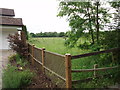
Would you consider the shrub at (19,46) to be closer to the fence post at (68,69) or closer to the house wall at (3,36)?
the fence post at (68,69)

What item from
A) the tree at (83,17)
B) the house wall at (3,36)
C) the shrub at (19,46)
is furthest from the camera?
the house wall at (3,36)

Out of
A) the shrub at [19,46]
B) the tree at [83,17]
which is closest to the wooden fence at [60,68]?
the tree at [83,17]

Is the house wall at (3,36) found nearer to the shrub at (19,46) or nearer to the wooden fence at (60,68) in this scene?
the shrub at (19,46)

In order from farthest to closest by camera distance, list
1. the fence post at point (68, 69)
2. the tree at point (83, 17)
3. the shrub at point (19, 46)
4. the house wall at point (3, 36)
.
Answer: the house wall at point (3, 36), the shrub at point (19, 46), the tree at point (83, 17), the fence post at point (68, 69)

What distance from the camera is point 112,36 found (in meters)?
3.99

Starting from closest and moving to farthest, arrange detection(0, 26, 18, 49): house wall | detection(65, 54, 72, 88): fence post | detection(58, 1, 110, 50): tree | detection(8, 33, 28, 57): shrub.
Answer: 1. detection(65, 54, 72, 88): fence post
2. detection(58, 1, 110, 50): tree
3. detection(8, 33, 28, 57): shrub
4. detection(0, 26, 18, 49): house wall

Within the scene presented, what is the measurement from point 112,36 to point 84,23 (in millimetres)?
2975

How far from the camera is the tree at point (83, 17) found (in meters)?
6.55

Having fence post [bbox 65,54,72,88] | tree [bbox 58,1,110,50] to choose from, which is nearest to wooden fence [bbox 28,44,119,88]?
fence post [bbox 65,54,72,88]

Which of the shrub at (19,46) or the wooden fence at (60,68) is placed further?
the shrub at (19,46)

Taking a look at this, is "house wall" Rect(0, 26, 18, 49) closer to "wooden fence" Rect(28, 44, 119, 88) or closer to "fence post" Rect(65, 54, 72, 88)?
"wooden fence" Rect(28, 44, 119, 88)

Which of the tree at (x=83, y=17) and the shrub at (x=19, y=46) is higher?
the tree at (x=83, y=17)

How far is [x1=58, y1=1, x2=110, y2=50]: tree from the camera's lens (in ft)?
21.5

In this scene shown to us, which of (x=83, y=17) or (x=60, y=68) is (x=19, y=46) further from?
(x=60, y=68)
